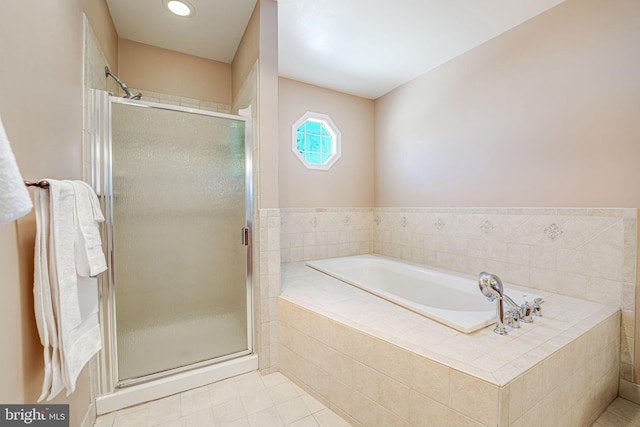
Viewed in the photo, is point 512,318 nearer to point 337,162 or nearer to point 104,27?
point 337,162

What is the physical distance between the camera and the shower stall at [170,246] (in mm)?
1579

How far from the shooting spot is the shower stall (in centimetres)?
158

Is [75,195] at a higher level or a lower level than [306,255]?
higher

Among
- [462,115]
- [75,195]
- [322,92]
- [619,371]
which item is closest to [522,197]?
[462,115]

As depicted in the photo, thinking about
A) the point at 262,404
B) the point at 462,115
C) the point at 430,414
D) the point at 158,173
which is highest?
the point at 462,115

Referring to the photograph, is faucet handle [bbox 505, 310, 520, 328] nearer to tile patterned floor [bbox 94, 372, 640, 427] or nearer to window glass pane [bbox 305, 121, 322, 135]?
tile patterned floor [bbox 94, 372, 640, 427]

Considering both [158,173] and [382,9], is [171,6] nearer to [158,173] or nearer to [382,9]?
[158,173]

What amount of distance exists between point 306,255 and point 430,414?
7.01ft

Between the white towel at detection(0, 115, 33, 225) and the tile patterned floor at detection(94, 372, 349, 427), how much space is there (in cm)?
149

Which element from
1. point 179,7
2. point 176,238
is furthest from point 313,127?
point 176,238

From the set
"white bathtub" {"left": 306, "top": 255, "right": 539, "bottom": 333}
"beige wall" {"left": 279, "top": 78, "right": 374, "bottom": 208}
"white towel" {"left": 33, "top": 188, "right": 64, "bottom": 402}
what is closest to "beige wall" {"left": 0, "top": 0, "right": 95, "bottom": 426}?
"white towel" {"left": 33, "top": 188, "right": 64, "bottom": 402}

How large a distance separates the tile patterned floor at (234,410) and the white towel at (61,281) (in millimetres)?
752

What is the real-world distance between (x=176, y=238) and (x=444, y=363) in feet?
5.42

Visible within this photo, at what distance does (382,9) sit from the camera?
196 centimetres
